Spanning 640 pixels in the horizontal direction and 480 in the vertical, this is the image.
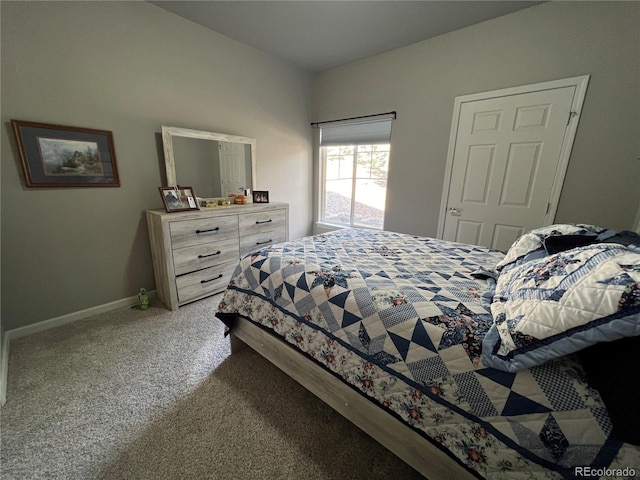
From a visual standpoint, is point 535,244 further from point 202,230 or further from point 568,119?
point 202,230

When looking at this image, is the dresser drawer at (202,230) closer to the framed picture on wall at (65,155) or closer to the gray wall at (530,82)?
the framed picture on wall at (65,155)

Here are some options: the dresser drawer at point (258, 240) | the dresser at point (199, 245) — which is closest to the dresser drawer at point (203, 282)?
the dresser at point (199, 245)

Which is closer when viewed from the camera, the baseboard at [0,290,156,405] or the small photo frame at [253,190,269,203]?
the baseboard at [0,290,156,405]

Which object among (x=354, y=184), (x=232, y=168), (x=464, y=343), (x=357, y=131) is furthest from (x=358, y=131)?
(x=464, y=343)

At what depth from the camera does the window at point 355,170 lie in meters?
3.35

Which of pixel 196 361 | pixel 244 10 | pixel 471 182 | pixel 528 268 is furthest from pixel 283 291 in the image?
pixel 244 10

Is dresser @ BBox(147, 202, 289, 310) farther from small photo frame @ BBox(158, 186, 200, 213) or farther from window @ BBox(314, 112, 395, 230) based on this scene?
window @ BBox(314, 112, 395, 230)

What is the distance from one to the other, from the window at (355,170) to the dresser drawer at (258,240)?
1237mm

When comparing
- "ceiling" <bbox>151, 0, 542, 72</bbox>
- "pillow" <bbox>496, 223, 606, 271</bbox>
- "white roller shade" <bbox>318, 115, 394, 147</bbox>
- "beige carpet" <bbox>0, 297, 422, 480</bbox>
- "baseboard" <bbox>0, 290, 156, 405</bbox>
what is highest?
"ceiling" <bbox>151, 0, 542, 72</bbox>

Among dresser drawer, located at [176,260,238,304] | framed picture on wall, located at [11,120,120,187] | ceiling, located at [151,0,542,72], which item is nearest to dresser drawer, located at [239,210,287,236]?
dresser drawer, located at [176,260,238,304]

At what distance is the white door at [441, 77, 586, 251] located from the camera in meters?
2.22

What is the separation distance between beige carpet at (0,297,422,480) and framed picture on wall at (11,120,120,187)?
4.13 feet

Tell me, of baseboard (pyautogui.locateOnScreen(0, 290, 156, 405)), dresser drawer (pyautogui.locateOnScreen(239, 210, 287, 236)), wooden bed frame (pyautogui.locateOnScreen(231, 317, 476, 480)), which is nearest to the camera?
wooden bed frame (pyautogui.locateOnScreen(231, 317, 476, 480))

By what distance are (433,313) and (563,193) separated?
2254mm
